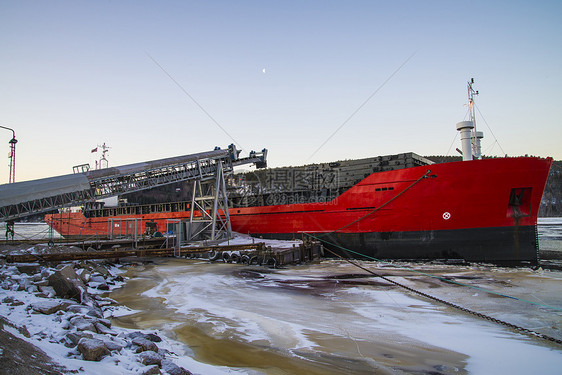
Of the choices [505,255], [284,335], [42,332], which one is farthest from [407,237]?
[42,332]

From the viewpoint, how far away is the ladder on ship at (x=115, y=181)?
13.4m

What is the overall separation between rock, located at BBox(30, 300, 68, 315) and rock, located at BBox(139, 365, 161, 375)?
9.04 ft

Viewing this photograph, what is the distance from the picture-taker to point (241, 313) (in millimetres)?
7062

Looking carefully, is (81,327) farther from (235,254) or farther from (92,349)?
(235,254)

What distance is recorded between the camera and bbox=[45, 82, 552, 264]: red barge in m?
13.5

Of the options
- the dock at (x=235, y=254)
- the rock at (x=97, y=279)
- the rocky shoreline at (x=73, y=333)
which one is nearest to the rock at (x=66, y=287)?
the rocky shoreline at (x=73, y=333)

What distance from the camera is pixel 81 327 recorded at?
4.51 meters

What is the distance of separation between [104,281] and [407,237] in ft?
42.0

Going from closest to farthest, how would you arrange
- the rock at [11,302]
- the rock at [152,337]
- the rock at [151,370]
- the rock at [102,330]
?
the rock at [151,370] < the rock at [102,330] < the rock at [152,337] < the rock at [11,302]

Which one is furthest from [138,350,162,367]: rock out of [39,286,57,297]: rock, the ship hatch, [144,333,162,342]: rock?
the ship hatch

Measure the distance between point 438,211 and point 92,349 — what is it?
1449cm

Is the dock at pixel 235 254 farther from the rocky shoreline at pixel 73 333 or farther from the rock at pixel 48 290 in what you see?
the rocky shoreline at pixel 73 333

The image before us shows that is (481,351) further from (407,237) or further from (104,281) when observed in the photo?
(407,237)

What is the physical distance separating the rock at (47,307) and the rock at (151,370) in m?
2.76
